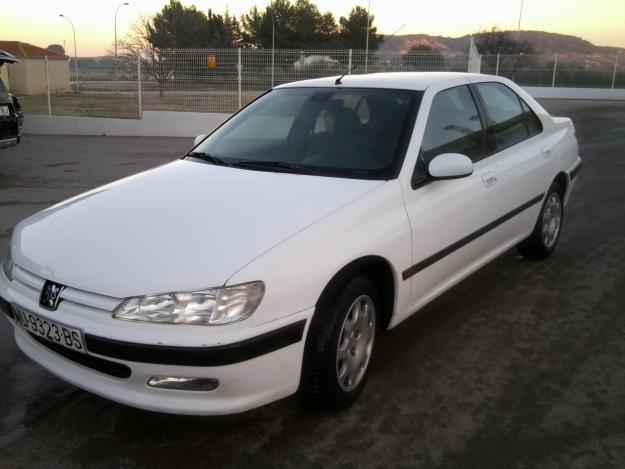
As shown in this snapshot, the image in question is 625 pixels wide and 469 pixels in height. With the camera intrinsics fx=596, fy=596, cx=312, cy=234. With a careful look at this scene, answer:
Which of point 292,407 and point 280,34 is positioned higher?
point 280,34

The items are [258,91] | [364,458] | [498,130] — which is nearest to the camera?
[364,458]

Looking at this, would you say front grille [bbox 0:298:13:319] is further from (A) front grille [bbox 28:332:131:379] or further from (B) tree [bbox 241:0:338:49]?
(B) tree [bbox 241:0:338:49]

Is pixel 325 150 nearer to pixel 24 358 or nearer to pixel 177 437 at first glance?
pixel 177 437

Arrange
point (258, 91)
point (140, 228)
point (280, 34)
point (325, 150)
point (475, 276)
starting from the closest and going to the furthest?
1. point (140, 228)
2. point (325, 150)
3. point (475, 276)
4. point (258, 91)
5. point (280, 34)

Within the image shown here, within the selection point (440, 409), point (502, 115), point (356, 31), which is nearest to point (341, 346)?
point (440, 409)

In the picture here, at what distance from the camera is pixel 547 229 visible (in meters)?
5.11

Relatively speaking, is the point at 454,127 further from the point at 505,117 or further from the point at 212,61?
the point at 212,61

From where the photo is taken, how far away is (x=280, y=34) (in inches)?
2147

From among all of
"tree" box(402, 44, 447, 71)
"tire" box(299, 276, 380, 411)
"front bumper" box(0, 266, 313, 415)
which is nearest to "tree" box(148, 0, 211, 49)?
"tree" box(402, 44, 447, 71)

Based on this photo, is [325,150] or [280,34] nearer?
[325,150]

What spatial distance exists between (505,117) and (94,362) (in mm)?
3358

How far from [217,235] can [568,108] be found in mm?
22497

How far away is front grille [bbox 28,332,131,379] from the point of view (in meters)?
2.44

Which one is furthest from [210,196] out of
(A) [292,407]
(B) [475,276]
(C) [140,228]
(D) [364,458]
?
(B) [475,276]
